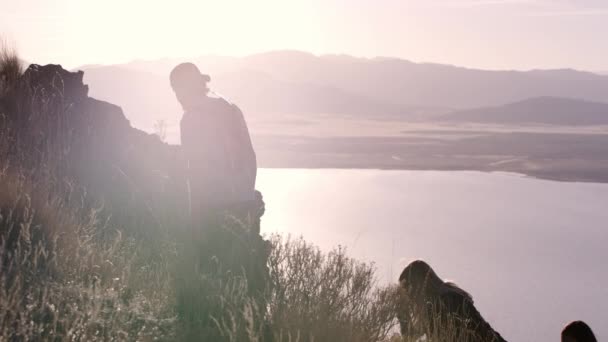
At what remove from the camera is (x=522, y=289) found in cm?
1259

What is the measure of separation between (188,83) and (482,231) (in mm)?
14466

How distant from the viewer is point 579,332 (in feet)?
15.5

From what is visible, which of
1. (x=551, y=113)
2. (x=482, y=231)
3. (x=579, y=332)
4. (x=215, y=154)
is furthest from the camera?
(x=551, y=113)

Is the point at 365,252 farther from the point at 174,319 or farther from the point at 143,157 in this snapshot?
the point at 174,319

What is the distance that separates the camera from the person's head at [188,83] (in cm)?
453

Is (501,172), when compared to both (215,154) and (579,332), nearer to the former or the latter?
(579,332)

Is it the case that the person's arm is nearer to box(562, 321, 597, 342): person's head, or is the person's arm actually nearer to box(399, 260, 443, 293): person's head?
box(399, 260, 443, 293): person's head

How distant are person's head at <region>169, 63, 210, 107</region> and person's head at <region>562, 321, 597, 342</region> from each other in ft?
9.65

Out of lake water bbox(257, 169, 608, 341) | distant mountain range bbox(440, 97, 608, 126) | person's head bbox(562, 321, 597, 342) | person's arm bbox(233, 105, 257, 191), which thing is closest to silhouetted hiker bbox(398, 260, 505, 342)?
person's head bbox(562, 321, 597, 342)

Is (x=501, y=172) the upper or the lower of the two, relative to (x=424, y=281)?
upper

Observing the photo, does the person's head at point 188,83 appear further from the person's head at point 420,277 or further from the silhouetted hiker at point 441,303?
the person's head at point 420,277

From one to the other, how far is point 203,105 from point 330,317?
1.86 m

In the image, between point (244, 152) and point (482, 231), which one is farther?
point (482, 231)

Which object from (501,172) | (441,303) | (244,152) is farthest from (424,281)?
(501,172)
